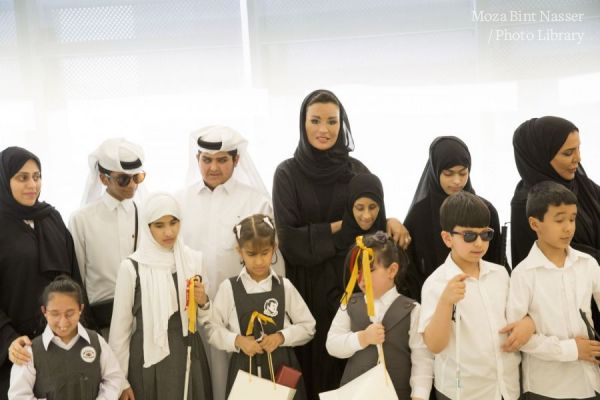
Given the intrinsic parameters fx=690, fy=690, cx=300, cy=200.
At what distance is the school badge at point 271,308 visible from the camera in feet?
10.7

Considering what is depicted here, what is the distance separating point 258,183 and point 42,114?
2.39m

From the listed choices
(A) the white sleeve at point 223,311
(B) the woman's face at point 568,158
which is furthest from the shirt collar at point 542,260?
(A) the white sleeve at point 223,311

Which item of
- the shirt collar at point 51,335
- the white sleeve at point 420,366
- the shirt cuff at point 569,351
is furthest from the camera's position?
the shirt collar at point 51,335

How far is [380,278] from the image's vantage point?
3070 millimetres

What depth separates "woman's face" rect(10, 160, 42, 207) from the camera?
328cm

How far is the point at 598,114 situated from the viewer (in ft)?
16.7

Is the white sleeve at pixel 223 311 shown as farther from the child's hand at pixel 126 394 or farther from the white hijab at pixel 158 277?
the child's hand at pixel 126 394

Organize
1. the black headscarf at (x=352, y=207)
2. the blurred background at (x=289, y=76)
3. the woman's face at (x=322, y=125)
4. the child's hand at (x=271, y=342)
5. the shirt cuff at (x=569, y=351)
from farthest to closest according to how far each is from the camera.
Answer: the blurred background at (x=289, y=76) < the woman's face at (x=322, y=125) < the black headscarf at (x=352, y=207) < the child's hand at (x=271, y=342) < the shirt cuff at (x=569, y=351)

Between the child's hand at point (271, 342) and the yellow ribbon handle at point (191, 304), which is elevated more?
the yellow ribbon handle at point (191, 304)

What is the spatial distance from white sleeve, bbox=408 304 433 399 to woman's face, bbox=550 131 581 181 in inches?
39.7

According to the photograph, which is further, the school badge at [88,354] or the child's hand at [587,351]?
the school badge at [88,354]

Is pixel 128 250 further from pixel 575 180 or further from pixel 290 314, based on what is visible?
pixel 575 180

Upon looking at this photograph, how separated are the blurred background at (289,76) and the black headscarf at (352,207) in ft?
5.93

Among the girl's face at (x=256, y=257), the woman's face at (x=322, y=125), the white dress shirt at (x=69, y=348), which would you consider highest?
the woman's face at (x=322, y=125)
